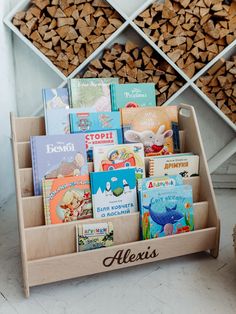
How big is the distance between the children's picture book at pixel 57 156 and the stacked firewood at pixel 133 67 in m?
0.80

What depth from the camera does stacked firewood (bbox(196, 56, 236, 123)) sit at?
2.09 m

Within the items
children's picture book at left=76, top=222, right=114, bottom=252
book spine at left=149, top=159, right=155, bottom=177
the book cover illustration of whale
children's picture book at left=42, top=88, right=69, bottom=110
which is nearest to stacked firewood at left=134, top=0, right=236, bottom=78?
children's picture book at left=42, top=88, right=69, bottom=110

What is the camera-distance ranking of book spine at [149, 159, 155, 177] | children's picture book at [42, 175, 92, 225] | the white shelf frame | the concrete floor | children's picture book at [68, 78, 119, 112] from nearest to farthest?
the concrete floor → children's picture book at [42, 175, 92, 225] → book spine at [149, 159, 155, 177] → children's picture book at [68, 78, 119, 112] → the white shelf frame

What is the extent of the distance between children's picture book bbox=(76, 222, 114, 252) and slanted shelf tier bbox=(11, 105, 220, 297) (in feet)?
0.07

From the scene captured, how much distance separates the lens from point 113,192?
55.1 inches

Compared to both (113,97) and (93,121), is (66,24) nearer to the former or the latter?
(113,97)

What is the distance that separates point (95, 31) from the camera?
2.03 meters

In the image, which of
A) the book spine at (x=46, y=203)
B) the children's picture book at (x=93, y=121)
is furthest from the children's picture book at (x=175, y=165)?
the book spine at (x=46, y=203)

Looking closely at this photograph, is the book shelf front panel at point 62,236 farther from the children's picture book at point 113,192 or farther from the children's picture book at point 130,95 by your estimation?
the children's picture book at point 130,95

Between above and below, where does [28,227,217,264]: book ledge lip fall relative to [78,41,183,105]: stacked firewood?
below

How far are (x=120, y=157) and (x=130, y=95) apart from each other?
35 centimetres

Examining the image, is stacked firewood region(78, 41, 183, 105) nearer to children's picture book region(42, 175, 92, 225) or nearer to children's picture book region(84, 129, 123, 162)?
children's picture book region(84, 129, 123, 162)

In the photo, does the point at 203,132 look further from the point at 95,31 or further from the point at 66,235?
the point at 66,235

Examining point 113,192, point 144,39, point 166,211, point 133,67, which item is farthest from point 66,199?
point 144,39
